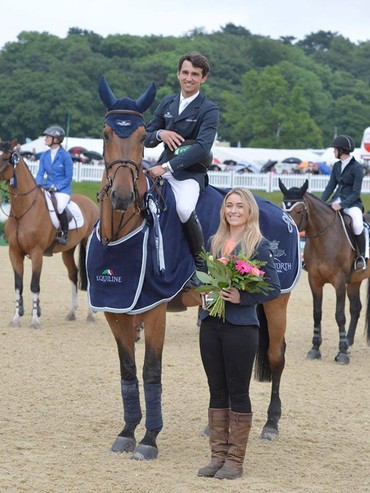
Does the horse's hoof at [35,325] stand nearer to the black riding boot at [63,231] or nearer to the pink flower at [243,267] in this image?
the black riding boot at [63,231]

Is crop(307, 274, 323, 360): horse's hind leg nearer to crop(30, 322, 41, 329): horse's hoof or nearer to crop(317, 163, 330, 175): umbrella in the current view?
crop(30, 322, 41, 329): horse's hoof

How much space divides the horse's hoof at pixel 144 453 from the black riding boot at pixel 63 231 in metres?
7.72

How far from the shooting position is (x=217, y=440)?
20.4ft

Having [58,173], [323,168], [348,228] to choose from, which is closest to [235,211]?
[348,228]

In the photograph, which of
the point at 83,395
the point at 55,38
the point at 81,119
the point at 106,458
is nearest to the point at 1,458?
the point at 106,458

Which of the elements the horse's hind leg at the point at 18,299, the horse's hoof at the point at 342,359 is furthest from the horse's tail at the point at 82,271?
the horse's hoof at the point at 342,359

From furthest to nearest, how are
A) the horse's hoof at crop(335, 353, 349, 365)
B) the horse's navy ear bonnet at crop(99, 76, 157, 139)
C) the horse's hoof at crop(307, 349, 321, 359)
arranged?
the horse's hoof at crop(307, 349, 321, 359) < the horse's hoof at crop(335, 353, 349, 365) < the horse's navy ear bonnet at crop(99, 76, 157, 139)

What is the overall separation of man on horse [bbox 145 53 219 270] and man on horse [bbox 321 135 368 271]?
17.1 ft

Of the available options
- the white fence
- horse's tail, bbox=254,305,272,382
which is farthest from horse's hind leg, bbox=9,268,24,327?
the white fence

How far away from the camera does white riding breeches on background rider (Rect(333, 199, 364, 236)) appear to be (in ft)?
40.6

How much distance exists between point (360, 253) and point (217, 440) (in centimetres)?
662

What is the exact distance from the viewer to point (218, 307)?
19.7 feet

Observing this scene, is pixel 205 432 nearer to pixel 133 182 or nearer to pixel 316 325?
pixel 133 182

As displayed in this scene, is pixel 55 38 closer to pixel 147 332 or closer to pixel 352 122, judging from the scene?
pixel 352 122
